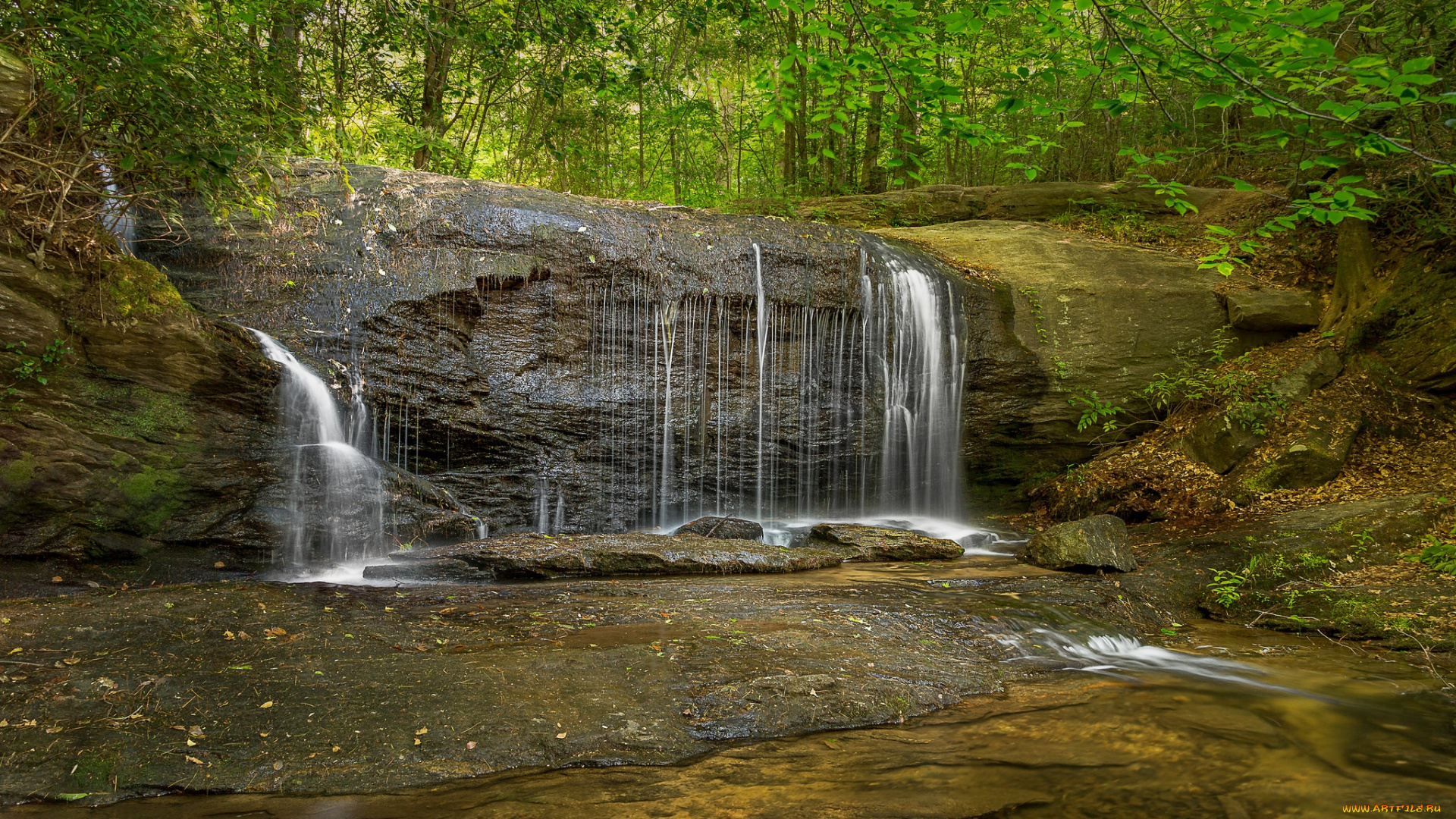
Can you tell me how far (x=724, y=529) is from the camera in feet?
26.0

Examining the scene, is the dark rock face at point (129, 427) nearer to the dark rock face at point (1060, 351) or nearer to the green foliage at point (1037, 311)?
the dark rock face at point (1060, 351)

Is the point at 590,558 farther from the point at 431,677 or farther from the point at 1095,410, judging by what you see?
the point at 1095,410

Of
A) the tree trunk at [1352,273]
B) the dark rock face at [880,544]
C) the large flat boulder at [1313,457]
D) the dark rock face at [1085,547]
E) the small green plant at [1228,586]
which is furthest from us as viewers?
the tree trunk at [1352,273]

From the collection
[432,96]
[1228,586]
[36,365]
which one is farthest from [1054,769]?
[432,96]

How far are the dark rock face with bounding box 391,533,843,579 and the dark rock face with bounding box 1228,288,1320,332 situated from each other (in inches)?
256

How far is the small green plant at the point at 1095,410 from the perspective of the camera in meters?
9.25

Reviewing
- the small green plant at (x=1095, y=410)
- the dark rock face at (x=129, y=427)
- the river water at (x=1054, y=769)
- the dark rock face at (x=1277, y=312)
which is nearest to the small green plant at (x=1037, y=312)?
the small green plant at (x=1095, y=410)

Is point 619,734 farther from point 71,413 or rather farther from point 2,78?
point 2,78

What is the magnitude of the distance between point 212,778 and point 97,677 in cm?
120

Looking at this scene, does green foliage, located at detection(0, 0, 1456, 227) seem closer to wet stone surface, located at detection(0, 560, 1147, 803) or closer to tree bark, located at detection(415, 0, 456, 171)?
tree bark, located at detection(415, 0, 456, 171)

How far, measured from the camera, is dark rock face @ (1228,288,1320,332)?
30.8ft

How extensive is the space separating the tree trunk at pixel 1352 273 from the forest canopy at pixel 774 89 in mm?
407

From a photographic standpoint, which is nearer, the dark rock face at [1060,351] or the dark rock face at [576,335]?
the dark rock face at [576,335]

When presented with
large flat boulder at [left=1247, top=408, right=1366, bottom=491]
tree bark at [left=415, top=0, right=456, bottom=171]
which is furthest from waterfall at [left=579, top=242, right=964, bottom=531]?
tree bark at [left=415, top=0, right=456, bottom=171]
